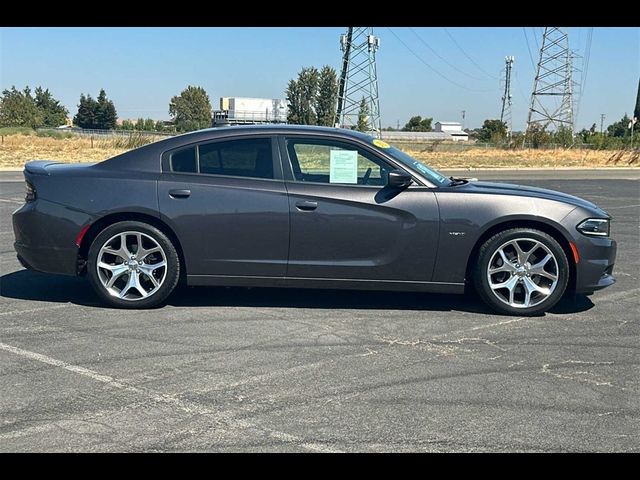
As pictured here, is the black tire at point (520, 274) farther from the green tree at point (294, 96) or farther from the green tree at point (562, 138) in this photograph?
the green tree at point (294, 96)

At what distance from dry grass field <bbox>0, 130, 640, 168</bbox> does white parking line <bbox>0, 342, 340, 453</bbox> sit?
2367 cm

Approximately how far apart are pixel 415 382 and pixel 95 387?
6.17 feet

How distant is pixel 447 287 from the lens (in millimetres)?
5426

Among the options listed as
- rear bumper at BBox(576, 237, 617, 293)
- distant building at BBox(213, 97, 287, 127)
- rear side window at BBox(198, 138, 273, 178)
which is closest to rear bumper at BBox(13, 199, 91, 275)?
rear side window at BBox(198, 138, 273, 178)

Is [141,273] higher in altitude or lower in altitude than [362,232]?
lower

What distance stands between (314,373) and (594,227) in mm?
2849

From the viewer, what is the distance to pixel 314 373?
4082mm

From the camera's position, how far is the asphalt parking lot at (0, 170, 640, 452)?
3.25 meters

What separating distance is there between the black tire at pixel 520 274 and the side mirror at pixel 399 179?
0.82m

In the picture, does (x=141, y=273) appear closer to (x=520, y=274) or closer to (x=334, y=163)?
(x=334, y=163)

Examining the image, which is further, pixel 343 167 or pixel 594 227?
pixel 343 167

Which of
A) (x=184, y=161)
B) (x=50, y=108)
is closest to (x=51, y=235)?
(x=184, y=161)
